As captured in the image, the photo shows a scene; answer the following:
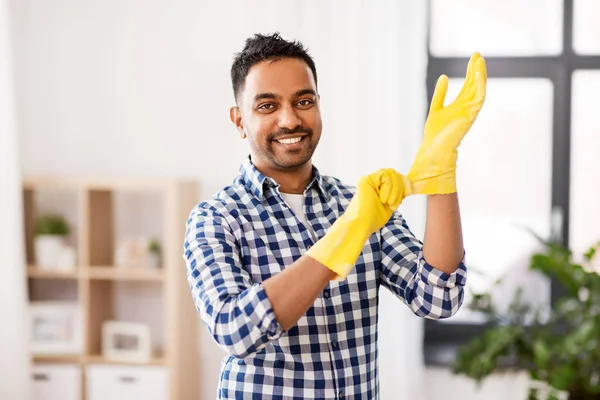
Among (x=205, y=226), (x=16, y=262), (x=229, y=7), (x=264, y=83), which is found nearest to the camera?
(x=205, y=226)

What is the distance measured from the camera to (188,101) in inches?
129

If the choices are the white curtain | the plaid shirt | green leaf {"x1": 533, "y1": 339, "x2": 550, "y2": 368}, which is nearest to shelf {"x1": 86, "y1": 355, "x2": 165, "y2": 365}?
Result: the white curtain

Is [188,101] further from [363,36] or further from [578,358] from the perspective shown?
[578,358]

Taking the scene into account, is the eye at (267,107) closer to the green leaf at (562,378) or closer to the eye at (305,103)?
the eye at (305,103)

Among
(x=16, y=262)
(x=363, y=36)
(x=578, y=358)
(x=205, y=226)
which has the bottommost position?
(x=578, y=358)

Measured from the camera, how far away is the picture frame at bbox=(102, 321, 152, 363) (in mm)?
A: 3090

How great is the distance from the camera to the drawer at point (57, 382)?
10.2ft

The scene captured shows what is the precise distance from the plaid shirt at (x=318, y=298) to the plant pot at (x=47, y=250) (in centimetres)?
190

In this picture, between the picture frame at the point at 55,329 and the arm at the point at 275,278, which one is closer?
the arm at the point at 275,278

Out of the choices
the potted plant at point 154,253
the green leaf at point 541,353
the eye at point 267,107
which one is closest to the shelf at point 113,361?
the potted plant at point 154,253

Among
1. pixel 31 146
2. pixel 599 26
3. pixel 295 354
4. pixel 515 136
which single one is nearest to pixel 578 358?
pixel 515 136

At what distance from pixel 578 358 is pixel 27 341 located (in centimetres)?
200

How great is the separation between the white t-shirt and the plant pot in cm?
192

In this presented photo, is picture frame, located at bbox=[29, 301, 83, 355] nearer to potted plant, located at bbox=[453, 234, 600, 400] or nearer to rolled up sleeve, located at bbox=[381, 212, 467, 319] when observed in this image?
potted plant, located at bbox=[453, 234, 600, 400]
